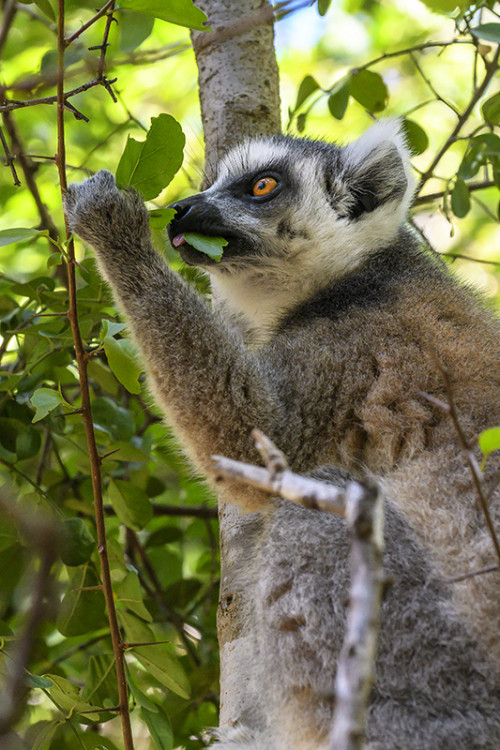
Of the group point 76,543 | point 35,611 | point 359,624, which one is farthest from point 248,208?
point 35,611

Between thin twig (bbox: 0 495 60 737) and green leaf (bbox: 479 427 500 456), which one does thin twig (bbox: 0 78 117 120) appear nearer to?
green leaf (bbox: 479 427 500 456)

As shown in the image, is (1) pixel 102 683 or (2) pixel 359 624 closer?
(2) pixel 359 624

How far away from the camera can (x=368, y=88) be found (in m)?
4.36

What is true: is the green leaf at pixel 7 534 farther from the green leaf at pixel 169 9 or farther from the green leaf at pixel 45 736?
the green leaf at pixel 169 9

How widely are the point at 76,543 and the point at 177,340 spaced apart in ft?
3.21

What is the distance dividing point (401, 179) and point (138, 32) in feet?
4.94

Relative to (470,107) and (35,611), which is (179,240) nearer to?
(470,107)

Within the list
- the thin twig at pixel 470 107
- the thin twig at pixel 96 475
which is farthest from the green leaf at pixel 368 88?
the thin twig at pixel 96 475

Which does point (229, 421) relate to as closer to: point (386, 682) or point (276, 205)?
point (386, 682)

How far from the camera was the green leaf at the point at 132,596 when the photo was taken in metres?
3.16

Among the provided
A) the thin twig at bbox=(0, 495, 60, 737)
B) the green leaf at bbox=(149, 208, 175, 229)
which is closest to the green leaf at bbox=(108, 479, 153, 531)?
the green leaf at bbox=(149, 208, 175, 229)

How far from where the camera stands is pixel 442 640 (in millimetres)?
2361

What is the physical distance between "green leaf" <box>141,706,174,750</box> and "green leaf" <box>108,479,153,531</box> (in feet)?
2.96

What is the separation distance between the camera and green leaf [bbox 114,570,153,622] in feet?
10.4
